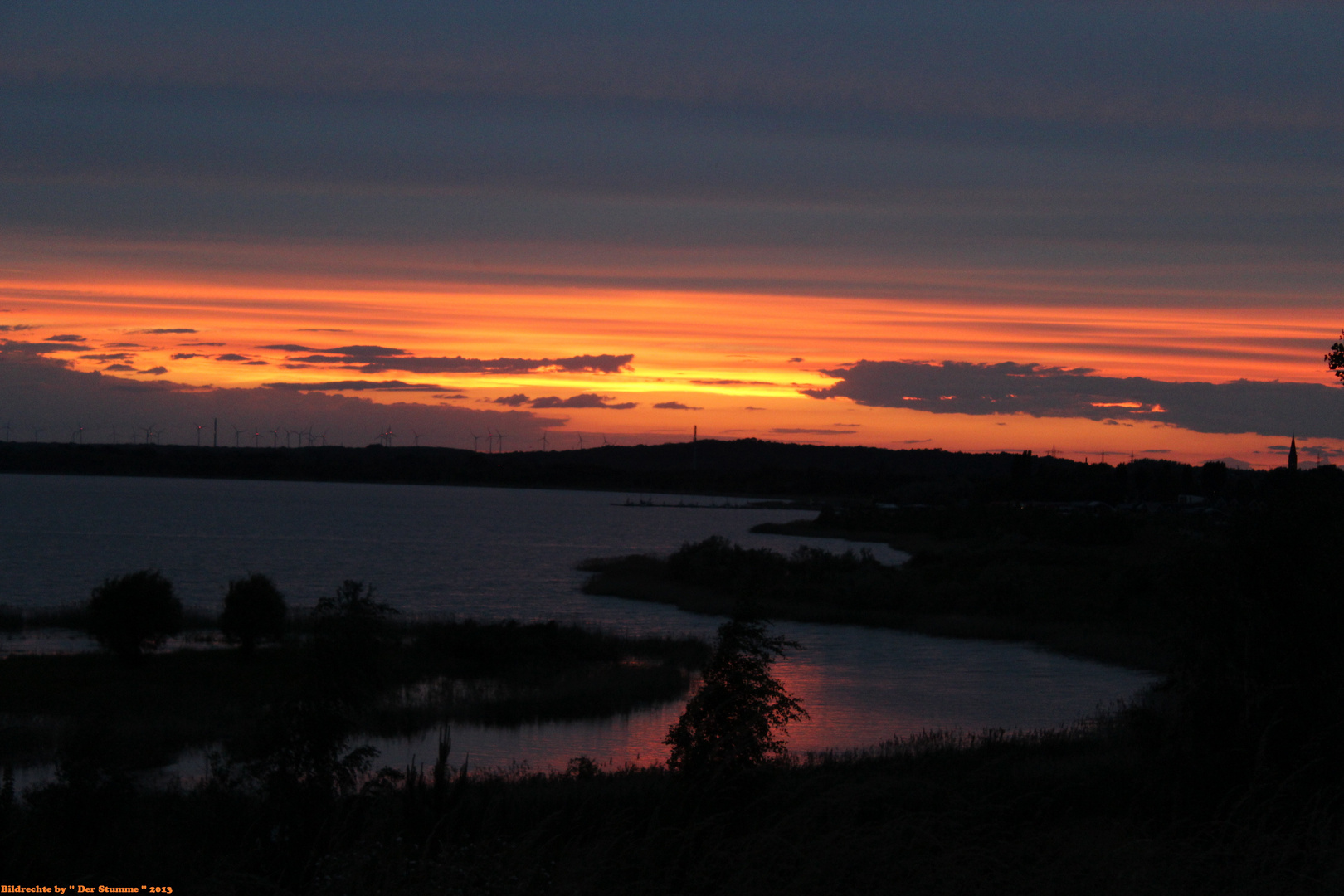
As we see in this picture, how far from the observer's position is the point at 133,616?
124 ft

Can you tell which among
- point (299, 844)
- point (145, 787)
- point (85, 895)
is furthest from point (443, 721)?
point (85, 895)

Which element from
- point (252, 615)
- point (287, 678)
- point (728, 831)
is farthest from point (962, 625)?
point (728, 831)

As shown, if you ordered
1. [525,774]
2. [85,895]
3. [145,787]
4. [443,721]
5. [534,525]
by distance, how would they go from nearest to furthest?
[85,895]
[145,787]
[525,774]
[443,721]
[534,525]

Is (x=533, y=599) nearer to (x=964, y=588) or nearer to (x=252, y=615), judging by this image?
(x=964, y=588)

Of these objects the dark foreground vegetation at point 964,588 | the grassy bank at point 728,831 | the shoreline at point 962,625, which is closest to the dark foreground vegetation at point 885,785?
the grassy bank at point 728,831

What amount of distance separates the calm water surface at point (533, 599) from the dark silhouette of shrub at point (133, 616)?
7.12 m

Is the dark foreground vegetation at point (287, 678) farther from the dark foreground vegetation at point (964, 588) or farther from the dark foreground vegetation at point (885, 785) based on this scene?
the dark foreground vegetation at point (964, 588)

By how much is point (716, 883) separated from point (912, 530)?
140519mm

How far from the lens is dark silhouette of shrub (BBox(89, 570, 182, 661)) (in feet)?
123

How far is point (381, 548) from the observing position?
370 feet

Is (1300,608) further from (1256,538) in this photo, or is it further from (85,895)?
(85,895)

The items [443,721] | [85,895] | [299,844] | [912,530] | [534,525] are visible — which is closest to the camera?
[85,895]

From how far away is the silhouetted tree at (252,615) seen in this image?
132 feet

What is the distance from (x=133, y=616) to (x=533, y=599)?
3491 centimetres
